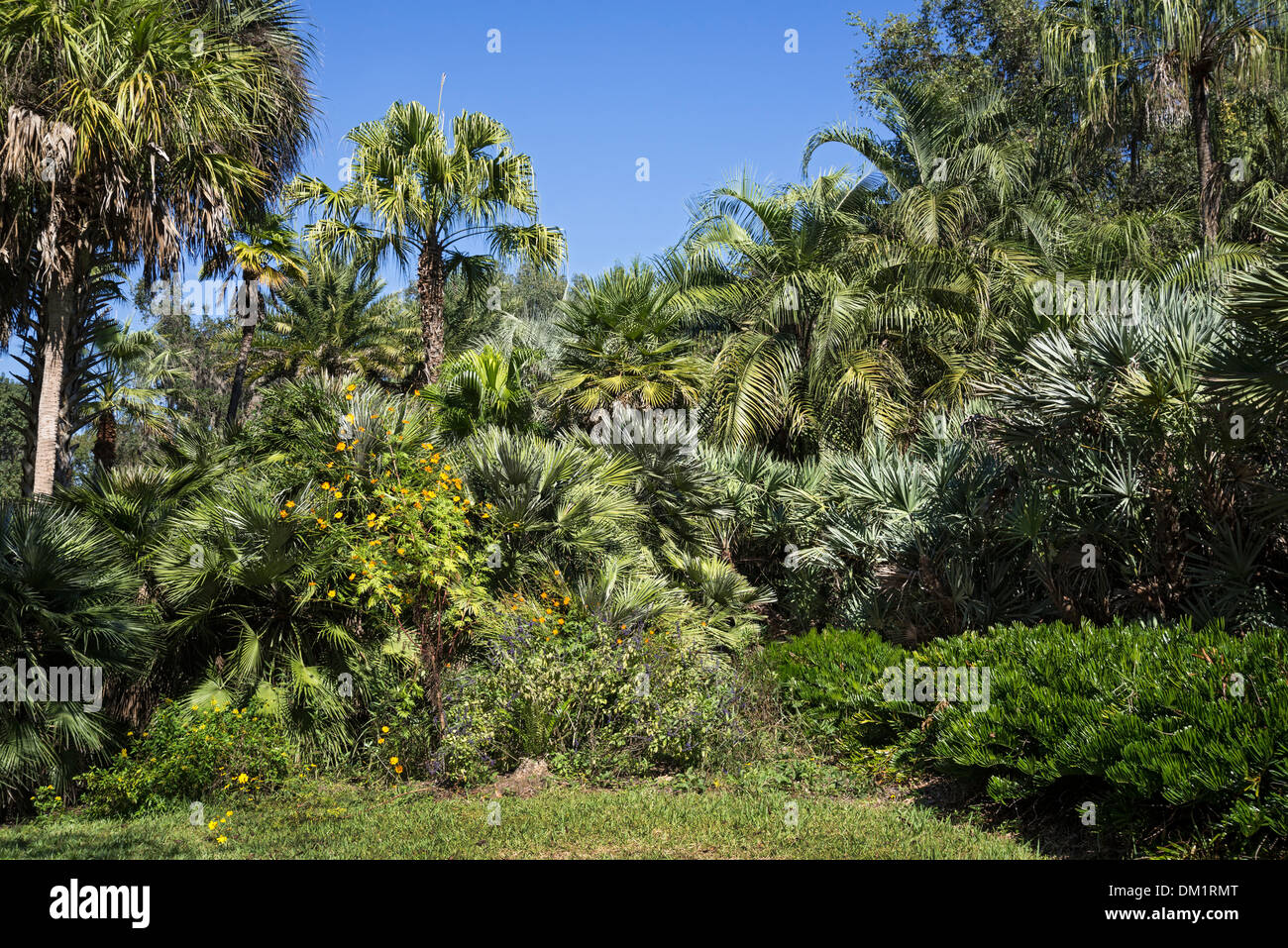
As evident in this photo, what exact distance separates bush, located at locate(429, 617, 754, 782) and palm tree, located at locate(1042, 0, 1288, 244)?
9269mm

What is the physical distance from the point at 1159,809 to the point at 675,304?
991 cm

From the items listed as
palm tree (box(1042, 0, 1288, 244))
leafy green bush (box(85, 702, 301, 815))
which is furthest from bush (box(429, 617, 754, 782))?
palm tree (box(1042, 0, 1288, 244))

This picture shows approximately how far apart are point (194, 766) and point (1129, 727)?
6.57 meters

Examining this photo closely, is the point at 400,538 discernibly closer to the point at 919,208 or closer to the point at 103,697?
the point at 103,697

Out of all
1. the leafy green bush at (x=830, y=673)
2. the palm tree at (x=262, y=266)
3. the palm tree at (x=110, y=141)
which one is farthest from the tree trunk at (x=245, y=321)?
the leafy green bush at (x=830, y=673)

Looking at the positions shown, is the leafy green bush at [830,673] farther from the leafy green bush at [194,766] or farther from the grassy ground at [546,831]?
the leafy green bush at [194,766]

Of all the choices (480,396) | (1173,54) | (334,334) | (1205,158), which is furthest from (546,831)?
(334,334)

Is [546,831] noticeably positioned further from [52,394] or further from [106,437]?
→ [106,437]

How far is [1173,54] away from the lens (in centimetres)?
1202

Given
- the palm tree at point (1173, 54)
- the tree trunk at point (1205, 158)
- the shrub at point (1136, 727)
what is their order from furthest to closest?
the tree trunk at point (1205, 158) → the palm tree at point (1173, 54) → the shrub at point (1136, 727)

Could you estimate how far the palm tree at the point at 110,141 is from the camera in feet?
30.1

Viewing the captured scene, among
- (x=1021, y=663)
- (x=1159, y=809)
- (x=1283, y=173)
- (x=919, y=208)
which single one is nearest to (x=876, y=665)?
(x=1021, y=663)

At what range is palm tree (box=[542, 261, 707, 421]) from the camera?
1169cm

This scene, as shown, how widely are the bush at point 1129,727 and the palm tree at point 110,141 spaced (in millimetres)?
9038
